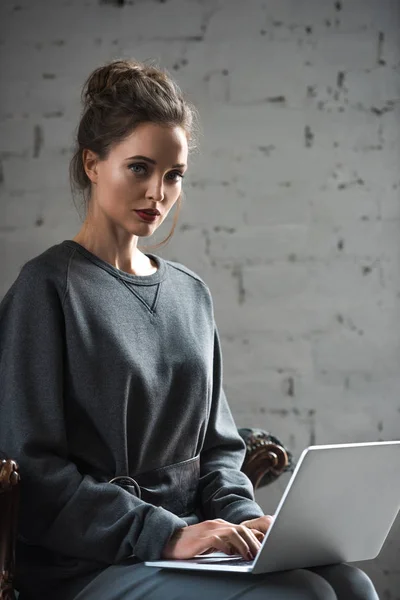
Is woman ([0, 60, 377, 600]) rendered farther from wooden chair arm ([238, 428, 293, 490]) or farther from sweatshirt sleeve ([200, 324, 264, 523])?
wooden chair arm ([238, 428, 293, 490])

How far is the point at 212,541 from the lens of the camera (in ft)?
4.74

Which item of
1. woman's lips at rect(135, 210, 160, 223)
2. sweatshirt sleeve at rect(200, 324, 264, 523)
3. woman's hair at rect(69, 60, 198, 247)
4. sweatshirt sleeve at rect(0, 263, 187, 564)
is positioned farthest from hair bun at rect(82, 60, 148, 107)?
sweatshirt sleeve at rect(200, 324, 264, 523)

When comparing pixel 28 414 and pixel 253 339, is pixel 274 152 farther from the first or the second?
pixel 28 414

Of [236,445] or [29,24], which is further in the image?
[29,24]

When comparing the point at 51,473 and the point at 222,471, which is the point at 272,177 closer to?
the point at 222,471

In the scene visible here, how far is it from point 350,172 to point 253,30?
508 mm

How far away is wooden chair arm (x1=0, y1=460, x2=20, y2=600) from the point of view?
1.44 m

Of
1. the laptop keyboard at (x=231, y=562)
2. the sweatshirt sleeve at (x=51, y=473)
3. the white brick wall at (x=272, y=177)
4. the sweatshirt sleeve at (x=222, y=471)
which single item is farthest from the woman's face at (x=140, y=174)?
the white brick wall at (x=272, y=177)

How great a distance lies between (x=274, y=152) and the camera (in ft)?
8.77

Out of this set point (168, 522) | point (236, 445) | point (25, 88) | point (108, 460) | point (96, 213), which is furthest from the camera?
point (25, 88)

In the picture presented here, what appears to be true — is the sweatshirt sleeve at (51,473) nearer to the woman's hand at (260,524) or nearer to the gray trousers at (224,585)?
the gray trousers at (224,585)

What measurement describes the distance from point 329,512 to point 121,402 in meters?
0.42

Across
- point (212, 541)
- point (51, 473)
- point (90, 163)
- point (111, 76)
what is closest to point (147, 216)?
point (90, 163)

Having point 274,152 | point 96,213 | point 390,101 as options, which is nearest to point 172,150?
point 96,213
